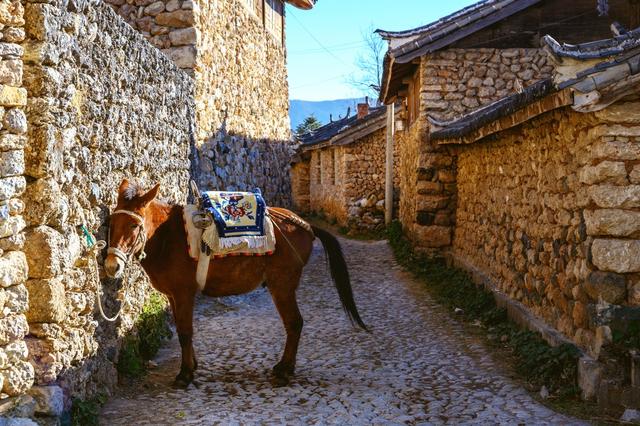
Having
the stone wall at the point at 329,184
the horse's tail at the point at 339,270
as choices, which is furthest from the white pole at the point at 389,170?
the horse's tail at the point at 339,270

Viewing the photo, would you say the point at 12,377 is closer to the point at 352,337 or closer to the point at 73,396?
the point at 73,396

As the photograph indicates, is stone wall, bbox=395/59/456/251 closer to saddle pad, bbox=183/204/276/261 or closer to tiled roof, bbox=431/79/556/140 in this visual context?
tiled roof, bbox=431/79/556/140

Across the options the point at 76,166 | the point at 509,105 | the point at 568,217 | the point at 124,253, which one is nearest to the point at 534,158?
the point at 509,105

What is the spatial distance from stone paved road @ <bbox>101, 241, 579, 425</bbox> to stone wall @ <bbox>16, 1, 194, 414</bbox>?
0.63m

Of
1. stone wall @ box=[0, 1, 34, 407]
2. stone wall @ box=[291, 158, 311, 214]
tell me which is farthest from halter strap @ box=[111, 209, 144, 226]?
stone wall @ box=[291, 158, 311, 214]

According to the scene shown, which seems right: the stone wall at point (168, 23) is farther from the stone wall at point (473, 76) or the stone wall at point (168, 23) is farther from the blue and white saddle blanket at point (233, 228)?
the blue and white saddle blanket at point (233, 228)

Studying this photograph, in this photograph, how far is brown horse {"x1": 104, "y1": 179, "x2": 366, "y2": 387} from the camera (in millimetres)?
4914

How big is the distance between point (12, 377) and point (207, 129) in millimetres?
6830

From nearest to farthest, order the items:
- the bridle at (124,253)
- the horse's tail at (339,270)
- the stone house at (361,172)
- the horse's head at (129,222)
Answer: the bridle at (124,253), the horse's head at (129,222), the horse's tail at (339,270), the stone house at (361,172)

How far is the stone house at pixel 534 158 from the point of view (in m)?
4.82

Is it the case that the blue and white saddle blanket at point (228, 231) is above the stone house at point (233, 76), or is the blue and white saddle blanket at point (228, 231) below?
below

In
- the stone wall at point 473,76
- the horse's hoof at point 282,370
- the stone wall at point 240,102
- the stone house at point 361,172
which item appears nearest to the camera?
the horse's hoof at point 282,370

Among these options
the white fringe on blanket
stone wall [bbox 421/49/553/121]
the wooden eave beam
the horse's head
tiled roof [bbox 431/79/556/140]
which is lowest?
the white fringe on blanket

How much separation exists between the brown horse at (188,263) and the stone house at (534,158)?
198 centimetres
